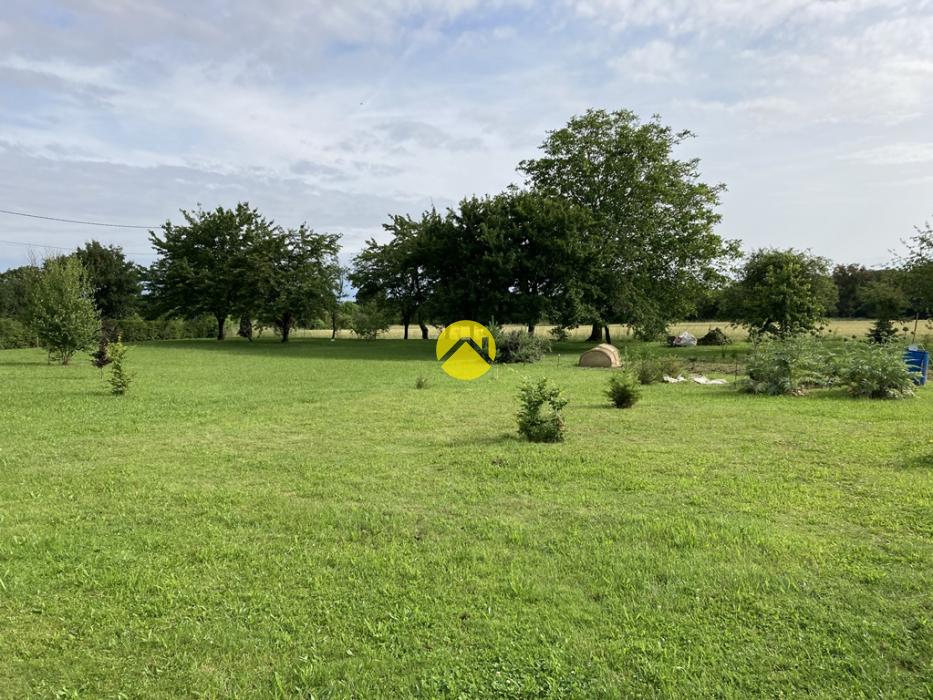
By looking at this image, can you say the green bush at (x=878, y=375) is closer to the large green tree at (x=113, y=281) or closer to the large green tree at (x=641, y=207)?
the large green tree at (x=641, y=207)

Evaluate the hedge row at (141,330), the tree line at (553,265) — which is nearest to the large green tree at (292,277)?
the tree line at (553,265)

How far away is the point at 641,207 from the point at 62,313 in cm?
2600

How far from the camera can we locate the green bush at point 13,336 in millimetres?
28078

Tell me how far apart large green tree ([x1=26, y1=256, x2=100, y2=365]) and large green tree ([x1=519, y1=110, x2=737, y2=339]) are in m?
21.6

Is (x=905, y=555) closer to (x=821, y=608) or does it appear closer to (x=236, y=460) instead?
(x=821, y=608)

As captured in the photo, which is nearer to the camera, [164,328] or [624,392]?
[624,392]

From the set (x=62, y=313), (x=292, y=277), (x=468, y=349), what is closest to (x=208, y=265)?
(x=292, y=277)

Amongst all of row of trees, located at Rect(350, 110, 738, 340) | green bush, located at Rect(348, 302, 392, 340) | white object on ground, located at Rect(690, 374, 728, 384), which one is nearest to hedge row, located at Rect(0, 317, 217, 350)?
green bush, located at Rect(348, 302, 392, 340)

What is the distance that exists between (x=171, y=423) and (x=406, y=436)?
12.6 feet

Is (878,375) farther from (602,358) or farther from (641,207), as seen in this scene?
(641,207)

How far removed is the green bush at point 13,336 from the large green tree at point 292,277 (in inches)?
440

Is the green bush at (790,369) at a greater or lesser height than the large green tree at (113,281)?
lesser

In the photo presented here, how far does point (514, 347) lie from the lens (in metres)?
20.7

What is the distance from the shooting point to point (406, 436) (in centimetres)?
756
